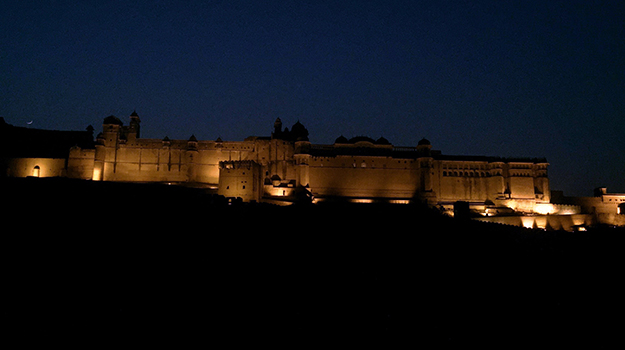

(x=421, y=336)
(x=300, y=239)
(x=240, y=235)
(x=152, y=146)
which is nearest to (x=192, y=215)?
(x=240, y=235)

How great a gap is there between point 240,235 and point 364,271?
27.6 feet

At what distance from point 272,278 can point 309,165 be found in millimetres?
32940

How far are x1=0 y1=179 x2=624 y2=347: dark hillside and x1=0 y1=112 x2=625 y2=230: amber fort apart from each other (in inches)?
549

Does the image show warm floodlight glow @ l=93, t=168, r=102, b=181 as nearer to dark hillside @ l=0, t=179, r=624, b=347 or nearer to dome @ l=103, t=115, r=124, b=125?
dome @ l=103, t=115, r=124, b=125

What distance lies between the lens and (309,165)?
5275 cm

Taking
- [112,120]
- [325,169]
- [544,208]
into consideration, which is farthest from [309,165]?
[544,208]

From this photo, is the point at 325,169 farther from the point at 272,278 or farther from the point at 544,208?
the point at 272,278

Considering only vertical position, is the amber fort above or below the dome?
below

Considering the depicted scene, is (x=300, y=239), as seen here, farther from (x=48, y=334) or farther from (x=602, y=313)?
(x=602, y=313)

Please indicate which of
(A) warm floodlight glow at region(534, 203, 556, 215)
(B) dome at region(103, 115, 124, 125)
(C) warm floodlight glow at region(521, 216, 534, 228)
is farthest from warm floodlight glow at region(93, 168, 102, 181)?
(A) warm floodlight glow at region(534, 203, 556, 215)

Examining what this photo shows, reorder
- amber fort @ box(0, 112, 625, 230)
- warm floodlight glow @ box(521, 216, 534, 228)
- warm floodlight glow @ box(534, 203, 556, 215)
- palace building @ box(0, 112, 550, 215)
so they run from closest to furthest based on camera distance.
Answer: warm floodlight glow @ box(521, 216, 534, 228), amber fort @ box(0, 112, 625, 230), palace building @ box(0, 112, 550, 215), warm floodlight glow @ box(534, 203, 556, 215)

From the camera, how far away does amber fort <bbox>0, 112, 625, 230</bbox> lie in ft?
157

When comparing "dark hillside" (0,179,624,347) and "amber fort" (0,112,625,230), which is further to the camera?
"amber fort" (0,112,625,230)

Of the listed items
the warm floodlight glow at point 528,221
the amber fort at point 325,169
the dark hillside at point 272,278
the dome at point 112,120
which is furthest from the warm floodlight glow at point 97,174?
the warm floodlight glow at point 528,221
